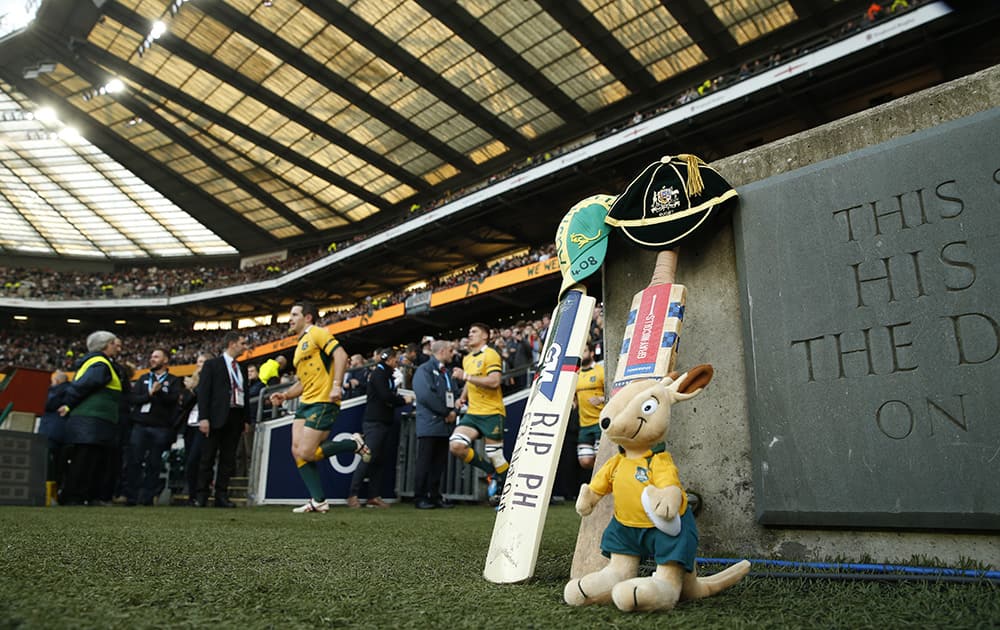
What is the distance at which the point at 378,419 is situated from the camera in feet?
22.5

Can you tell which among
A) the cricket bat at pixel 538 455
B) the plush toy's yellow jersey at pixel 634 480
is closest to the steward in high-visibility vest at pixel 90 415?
the cricket bat at pixel 538 455

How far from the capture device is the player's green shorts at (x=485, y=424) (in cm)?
610

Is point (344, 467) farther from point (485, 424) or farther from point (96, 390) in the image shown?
point (96, 390)

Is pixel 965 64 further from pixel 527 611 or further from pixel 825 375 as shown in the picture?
pixel 527 611

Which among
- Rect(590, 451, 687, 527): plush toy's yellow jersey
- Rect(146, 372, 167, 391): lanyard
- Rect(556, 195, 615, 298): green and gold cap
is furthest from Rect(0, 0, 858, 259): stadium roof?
Rect(590, 451, 687, 527): plush toy's yellow jersey

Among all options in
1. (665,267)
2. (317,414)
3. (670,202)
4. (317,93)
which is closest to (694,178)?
(670,202)

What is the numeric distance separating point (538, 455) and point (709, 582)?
69 centimetres

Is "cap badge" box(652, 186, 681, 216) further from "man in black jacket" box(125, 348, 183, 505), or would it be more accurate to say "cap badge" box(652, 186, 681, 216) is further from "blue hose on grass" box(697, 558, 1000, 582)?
"man in black jacket" box(125, 348, 183, 505)

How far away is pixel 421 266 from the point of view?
30781 millimetres

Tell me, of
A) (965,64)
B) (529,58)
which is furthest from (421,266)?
(965,64)

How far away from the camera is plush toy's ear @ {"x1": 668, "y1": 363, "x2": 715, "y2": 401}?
174 centimetres

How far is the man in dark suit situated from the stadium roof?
55.0ft

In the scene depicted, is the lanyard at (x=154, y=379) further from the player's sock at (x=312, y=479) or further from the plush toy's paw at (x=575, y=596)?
the plush toy's paw at (x=575, y=596)

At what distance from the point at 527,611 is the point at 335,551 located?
132 cm
